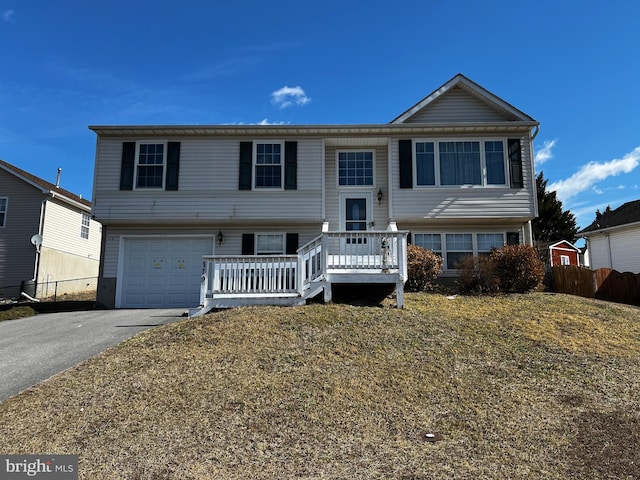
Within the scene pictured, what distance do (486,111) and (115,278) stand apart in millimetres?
13730

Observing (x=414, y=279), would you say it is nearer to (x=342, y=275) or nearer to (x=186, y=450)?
(x=342, y=275)

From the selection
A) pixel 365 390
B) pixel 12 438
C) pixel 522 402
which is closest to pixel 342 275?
pixel 365 390

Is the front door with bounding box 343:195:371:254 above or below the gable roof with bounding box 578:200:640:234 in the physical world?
below

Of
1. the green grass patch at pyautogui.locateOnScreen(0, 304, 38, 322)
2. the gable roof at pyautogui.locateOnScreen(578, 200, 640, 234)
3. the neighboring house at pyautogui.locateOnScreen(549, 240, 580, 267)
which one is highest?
the gable roof at pyautogui.locateOnScreen(578, 200, 640, 234)

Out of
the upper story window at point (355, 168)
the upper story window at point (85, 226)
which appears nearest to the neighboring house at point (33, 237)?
the upper story window at point (85, 226)

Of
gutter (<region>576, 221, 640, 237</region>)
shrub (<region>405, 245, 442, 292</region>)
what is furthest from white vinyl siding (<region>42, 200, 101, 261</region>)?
gutter (<region>576, 221, 640, 237</region>)

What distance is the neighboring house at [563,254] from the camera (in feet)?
80.0

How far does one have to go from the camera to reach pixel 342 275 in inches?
406

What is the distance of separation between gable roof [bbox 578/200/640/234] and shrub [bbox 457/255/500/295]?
14061 millimetres

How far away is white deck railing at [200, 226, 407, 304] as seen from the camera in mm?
10281

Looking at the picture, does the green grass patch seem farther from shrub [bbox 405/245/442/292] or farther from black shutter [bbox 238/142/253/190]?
shrub [bbox 405/245/442/292]

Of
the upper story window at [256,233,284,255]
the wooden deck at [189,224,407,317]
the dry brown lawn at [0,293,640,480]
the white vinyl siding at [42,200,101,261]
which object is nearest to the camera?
the dry brown lawn at [0,293,640,480]

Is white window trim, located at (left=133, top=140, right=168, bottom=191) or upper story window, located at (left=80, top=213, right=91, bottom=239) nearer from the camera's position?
white window trim, located at (left=133, top=140, right=168, bottom=191)

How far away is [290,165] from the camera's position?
14.7 m
